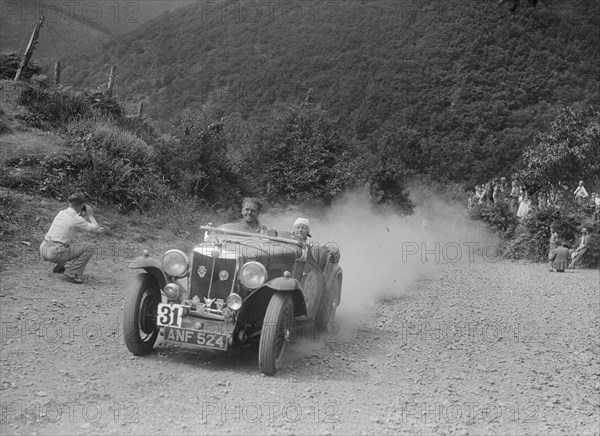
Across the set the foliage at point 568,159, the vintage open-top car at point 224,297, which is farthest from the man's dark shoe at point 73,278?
the foliage at point 568,159

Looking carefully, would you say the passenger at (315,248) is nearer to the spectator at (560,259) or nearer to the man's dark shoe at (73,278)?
the man's dark shoe at (73,278)

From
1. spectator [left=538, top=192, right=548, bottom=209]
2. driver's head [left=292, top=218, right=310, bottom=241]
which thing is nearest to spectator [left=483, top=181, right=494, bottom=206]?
spectator [left=538, top=192, right=548, bottom=209]

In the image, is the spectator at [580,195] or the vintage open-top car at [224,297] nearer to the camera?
the vintage open-top car at [224,297]

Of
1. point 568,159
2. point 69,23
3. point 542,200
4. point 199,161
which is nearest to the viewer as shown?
point 199,161

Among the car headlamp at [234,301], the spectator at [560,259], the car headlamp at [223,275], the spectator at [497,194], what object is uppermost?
the spectator at [497,194]

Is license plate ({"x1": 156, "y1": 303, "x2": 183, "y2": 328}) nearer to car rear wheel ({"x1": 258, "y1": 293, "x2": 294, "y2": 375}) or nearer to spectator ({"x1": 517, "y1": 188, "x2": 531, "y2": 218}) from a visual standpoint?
car rear wheel ({"x1": 258, "y1": 293, "x2": 294, "y2": 375})

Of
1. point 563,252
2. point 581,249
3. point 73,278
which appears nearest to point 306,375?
point 73,278

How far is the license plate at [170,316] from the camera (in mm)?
7203

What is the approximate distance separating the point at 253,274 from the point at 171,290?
99 centimetres

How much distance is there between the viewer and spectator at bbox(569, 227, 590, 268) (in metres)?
20.3

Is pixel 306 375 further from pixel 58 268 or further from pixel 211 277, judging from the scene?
pixel 58 268

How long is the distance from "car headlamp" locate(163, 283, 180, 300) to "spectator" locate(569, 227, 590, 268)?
1607 centimetres

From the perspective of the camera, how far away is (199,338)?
715cm

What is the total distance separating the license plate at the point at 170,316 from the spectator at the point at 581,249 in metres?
16.4
